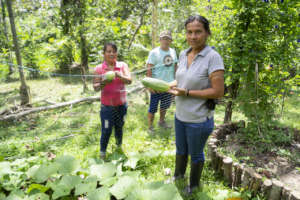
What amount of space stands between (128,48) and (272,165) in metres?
4.83

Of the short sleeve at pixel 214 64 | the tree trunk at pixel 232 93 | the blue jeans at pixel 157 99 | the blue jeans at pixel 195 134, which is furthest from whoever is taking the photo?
the blue jeans at pixel 157 99

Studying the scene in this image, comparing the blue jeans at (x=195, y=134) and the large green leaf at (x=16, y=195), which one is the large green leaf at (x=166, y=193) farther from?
the large green leaf at (x=16, y=195)

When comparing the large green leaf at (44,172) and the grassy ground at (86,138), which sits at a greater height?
the large green leaf at (44,172)

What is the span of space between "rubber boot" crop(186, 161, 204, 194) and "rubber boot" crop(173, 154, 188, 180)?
19 cm

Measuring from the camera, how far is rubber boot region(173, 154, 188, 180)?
2.32 meters

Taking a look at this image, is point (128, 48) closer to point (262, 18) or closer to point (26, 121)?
point (26, 121)

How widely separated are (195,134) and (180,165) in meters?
0.62

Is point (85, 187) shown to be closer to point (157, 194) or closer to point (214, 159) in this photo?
point (157, 194)

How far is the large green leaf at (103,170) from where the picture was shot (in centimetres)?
227

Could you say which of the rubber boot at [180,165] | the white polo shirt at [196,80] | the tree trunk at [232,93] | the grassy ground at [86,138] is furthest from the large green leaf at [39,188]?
the tree trunk at [232,93]

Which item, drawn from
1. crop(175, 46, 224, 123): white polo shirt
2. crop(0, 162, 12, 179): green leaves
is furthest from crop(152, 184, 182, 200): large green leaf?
crop(0, 162, 12, 179): green leaves

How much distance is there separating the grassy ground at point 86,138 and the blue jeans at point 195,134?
1.46 feet

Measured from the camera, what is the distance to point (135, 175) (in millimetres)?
2240

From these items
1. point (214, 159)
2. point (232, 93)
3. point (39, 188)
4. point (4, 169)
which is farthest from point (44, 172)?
point (232, 93)
